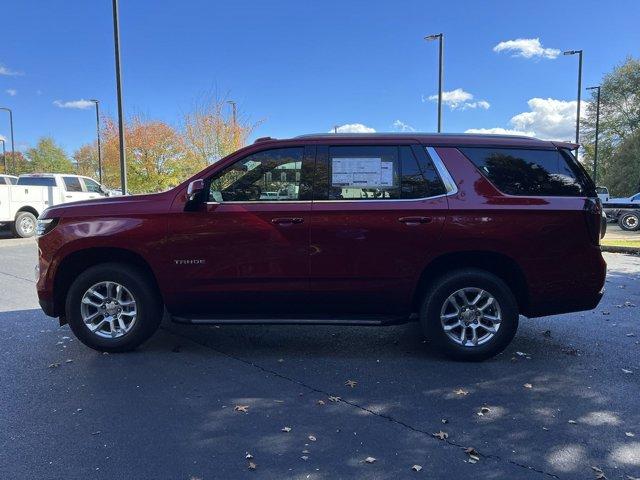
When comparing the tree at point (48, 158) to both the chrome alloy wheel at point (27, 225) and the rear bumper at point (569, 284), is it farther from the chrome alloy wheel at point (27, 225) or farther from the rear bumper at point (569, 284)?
the rear bumper at point (569, 284)

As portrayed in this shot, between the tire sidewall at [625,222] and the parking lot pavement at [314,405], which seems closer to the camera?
the parking lot pavement at [314,405]

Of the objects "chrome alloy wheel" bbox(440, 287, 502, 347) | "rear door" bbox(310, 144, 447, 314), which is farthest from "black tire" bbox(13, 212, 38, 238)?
"chrome alloy wheel" bbox(440, 287, 502, 347)

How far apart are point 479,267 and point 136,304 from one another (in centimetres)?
311

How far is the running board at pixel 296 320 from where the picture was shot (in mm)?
4492

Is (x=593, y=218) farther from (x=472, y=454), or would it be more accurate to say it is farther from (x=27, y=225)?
(x=27, y=225)

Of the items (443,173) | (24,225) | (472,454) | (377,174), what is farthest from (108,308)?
(24,225)

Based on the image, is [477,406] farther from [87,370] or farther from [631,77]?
[631,77]

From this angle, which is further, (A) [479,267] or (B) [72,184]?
(B) [72,184]

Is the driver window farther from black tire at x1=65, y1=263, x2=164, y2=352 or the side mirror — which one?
black tire at x1=65, y1=263, x2=164, y2=352

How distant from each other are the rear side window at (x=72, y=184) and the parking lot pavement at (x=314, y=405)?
1289 cm

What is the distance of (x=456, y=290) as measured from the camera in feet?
14.8

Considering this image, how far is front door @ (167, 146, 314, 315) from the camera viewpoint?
4457mm

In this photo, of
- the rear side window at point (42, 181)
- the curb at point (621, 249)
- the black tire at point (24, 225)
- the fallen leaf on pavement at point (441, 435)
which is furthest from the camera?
the rear side window at point (42, 181)

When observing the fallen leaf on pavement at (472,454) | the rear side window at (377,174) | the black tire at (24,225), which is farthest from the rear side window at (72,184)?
the fallen leaf on pavement at (472,454)
